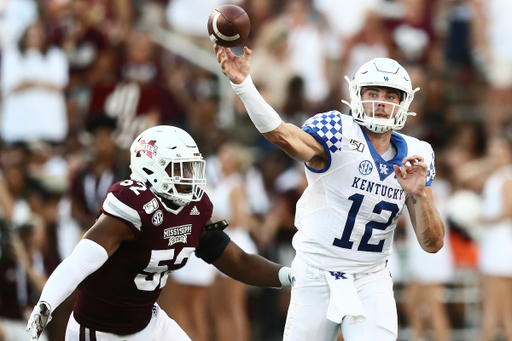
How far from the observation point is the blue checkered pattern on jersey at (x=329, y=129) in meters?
4.15

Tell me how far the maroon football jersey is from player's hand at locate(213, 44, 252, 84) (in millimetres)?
794

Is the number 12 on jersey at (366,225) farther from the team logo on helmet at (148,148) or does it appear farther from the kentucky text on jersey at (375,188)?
the team logo on helmet at (148,148)

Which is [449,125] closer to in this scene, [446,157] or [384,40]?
[446,157]

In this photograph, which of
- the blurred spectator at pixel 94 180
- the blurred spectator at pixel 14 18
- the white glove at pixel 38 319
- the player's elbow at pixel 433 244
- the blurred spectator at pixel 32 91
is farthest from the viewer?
the blurred spectator at pixel 14 18

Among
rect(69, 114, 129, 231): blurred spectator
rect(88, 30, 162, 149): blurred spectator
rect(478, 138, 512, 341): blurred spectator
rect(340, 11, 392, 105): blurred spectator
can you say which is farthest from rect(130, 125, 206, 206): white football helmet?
rect(340, 11, 392, 105): blurred spectator

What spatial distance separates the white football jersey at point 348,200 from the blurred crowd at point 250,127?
3.20 meters

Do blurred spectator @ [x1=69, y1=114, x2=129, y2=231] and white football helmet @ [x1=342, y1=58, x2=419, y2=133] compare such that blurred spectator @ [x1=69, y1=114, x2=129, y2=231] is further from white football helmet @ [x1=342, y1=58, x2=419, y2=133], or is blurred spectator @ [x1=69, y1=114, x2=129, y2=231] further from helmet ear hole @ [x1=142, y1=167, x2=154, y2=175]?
white football helmet @ [x1=342, y1=58, x2=419, y2=133]

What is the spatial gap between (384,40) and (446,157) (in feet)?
5.98

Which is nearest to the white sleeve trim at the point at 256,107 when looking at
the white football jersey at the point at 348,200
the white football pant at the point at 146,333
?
the white football jersey at the point at 348,200

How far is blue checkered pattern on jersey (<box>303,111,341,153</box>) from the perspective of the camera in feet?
13.6

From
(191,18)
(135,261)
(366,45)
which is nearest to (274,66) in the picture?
(366,45)

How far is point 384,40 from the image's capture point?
31.7 ft

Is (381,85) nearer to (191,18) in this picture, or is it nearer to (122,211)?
(122,211)

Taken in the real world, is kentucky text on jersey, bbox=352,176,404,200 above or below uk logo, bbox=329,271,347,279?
above
